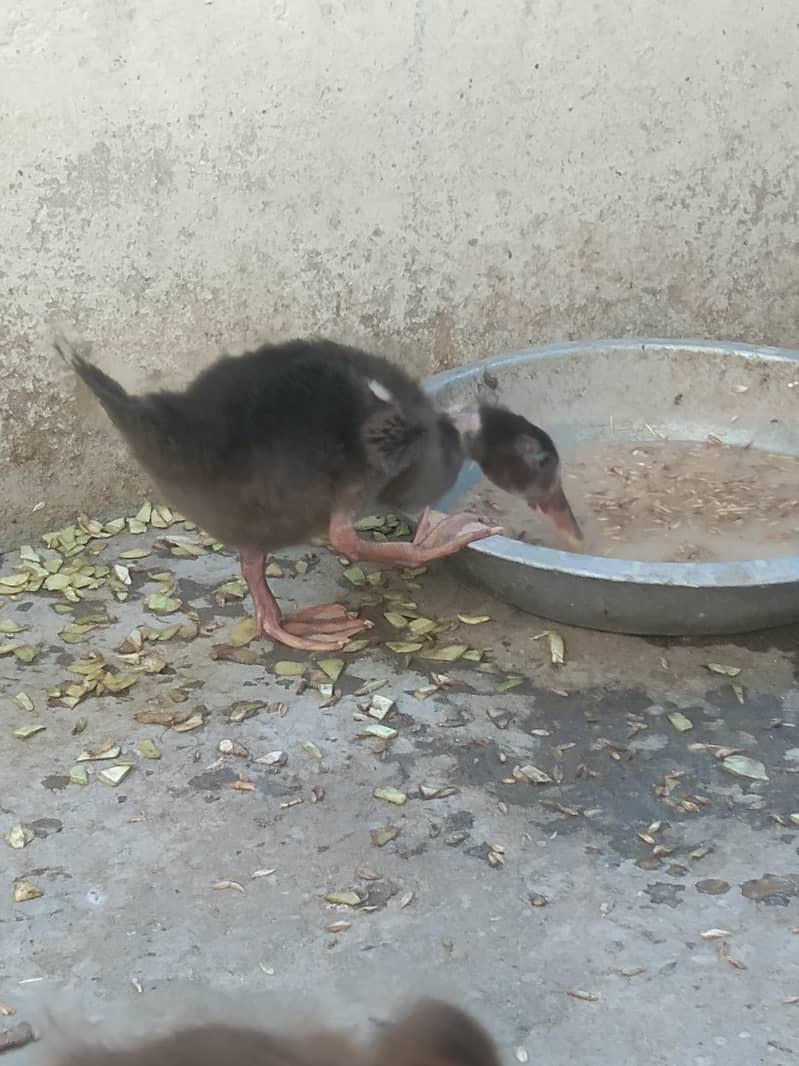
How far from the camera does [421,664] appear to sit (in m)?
3.69

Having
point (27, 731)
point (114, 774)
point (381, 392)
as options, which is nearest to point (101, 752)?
point (114, 774)

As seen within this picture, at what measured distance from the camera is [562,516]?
4023 millimetres

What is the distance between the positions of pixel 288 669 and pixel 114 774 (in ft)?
2.01

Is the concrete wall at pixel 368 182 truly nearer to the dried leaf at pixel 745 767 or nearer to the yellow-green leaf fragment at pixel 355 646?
the yellow-green leaf fragment at pixel 355 646

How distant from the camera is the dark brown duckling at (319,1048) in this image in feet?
6.10

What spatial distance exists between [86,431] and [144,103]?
3.43 feet

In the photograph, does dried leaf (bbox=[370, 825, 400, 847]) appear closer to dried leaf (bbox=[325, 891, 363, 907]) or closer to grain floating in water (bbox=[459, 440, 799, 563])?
dried leaf (bbox=[325, 891, 363, 907])

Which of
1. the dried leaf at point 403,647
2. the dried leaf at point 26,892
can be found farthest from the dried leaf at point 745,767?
the dried leaf at point 26,892

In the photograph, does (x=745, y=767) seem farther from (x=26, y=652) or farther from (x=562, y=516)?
(x=26, y=652)

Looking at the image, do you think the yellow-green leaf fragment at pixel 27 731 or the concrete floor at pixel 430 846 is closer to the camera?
the concrete floor at pixel 430 846

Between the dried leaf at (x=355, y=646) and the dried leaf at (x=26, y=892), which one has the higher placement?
the dried leaf at (x=355, y=646)

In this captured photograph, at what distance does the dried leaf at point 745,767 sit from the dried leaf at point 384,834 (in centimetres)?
83

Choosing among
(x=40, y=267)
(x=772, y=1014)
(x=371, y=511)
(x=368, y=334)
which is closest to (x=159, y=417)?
(x=371, y=511)

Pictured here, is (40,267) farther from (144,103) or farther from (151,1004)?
(151,1004)
